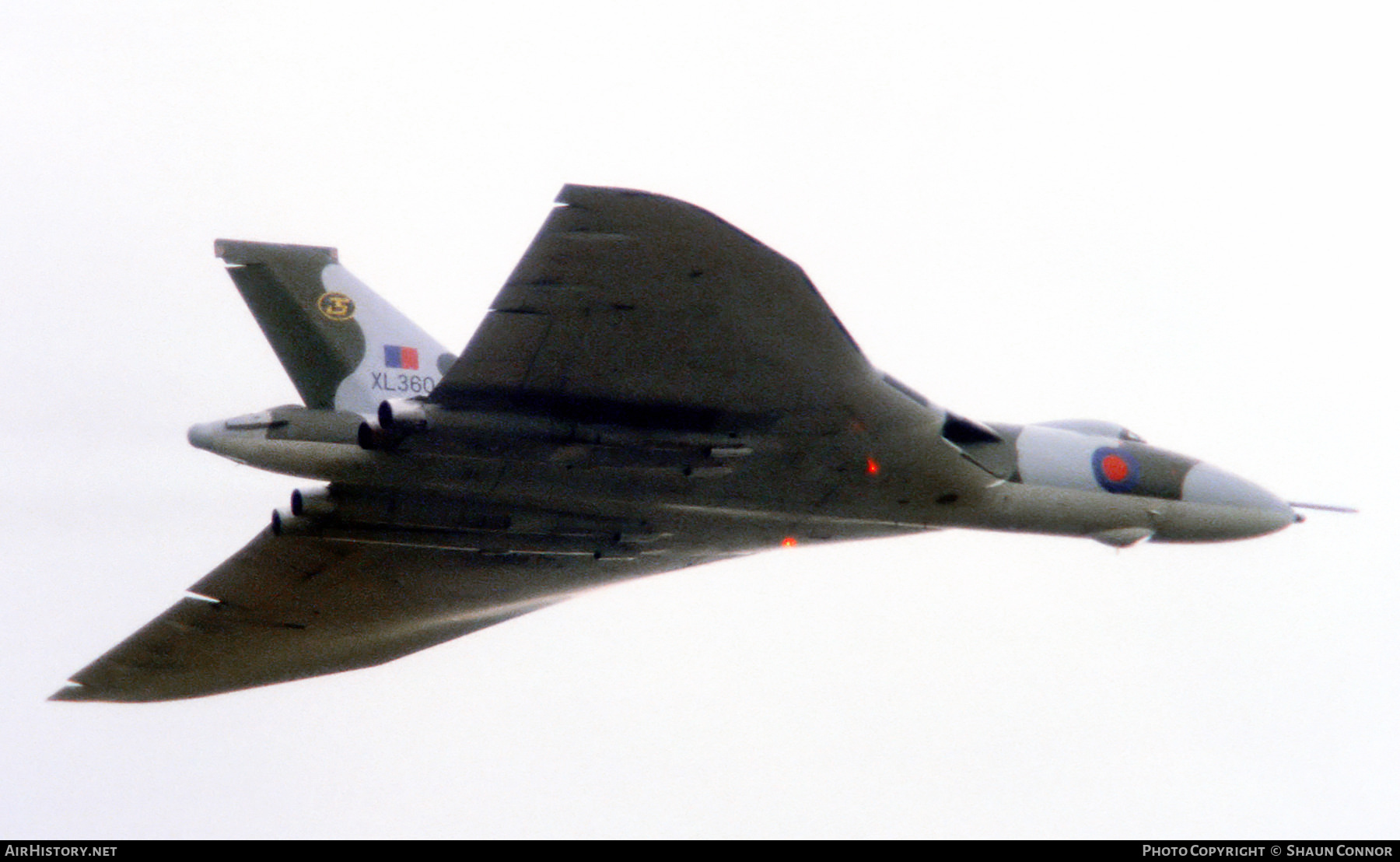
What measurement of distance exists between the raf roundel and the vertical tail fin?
712 centimetres

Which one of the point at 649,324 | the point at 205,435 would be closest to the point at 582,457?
the point at 649,324

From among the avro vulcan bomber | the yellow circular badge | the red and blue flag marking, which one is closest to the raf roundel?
the avro vulcan bomber

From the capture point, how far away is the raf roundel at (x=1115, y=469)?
48.5ft

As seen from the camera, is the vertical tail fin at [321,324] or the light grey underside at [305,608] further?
the light grey underside at [305,608]

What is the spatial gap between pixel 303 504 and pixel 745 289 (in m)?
4.70

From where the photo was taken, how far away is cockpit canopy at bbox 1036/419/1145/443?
1512 centimetres

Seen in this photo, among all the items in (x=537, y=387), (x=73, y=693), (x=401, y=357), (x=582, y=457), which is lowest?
(x=73, y=693)

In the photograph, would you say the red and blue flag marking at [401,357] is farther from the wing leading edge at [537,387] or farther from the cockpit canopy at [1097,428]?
the cockpit canopy at [1097,428]

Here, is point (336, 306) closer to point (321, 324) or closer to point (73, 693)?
point (321, 324)

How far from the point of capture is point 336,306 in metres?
14.3

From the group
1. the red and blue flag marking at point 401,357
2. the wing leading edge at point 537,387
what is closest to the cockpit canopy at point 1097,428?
the wing leading edge at point 537,387

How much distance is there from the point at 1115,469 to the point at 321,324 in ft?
27.0

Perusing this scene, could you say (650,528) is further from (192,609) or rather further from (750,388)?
(192,609)

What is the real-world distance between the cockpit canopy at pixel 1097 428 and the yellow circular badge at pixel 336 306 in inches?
285
